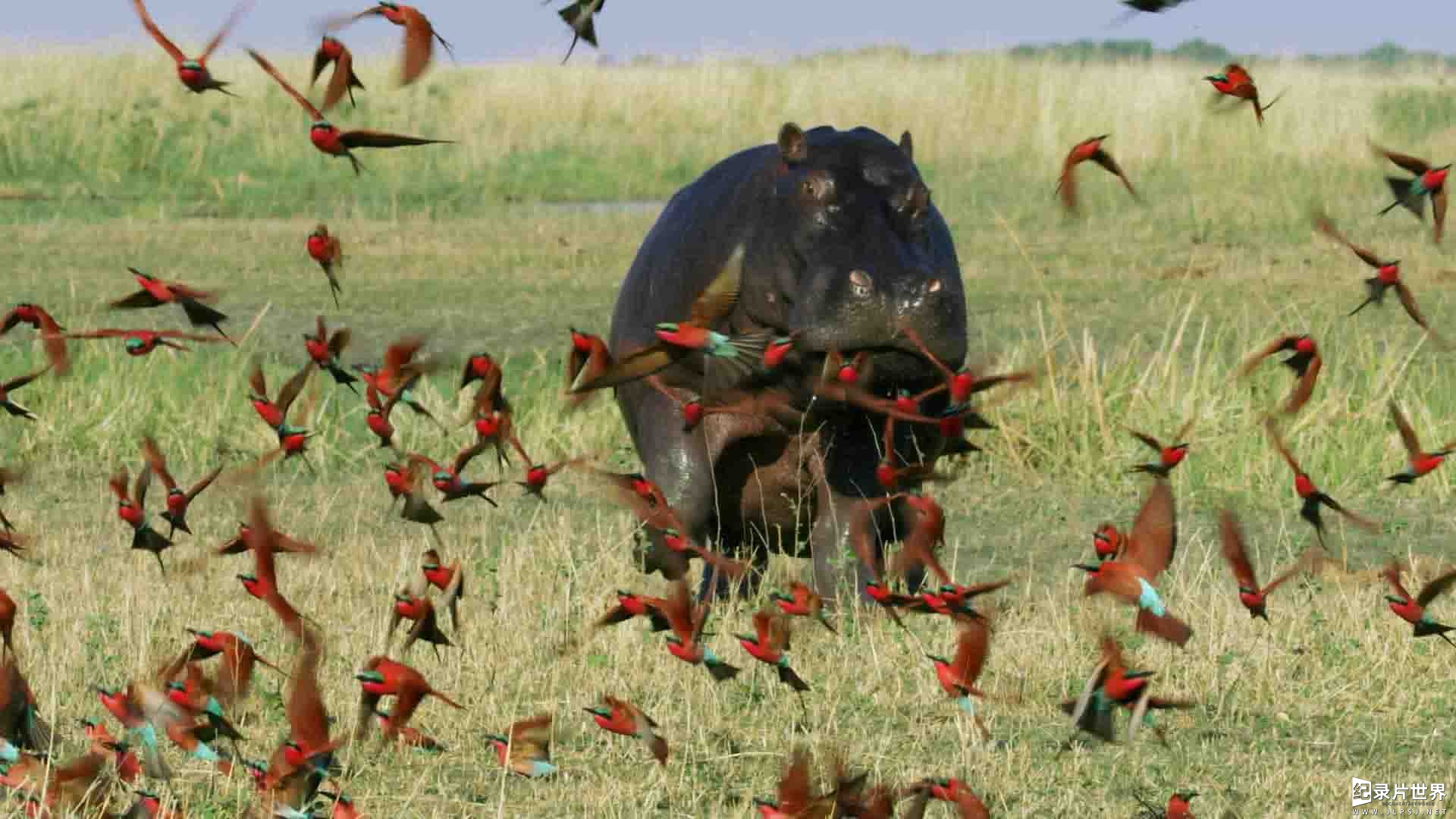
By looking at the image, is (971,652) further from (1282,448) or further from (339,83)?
(339,83)

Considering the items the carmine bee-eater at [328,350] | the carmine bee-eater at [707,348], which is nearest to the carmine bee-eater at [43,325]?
the carmine bee-eater at [328,350]

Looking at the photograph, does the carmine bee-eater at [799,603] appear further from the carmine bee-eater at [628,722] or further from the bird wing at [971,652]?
the carmine bee-eater at [628,722]

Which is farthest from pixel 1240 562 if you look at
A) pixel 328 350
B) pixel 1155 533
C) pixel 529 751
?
pixel 328 350

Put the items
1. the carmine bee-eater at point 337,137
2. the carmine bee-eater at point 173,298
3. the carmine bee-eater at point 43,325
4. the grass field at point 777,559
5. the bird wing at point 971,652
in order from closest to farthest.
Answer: the carmine bee-eater at point 337,137 → the carmine bee-eater at point 173,298 → the carmine bee-eater at point 43,325 → the bird wing at point 971,652 → the grass field at point 777,559

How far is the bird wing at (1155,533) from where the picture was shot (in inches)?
181

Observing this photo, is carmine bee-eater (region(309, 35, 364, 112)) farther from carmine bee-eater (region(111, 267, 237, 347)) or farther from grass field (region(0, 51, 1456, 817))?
grass field (region(0, 51, 1456, 817))

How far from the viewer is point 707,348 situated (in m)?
4.13

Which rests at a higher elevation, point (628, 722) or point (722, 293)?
point (722, 293)

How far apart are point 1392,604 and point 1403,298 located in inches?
34.2

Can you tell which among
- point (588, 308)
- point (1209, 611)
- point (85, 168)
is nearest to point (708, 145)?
point (85, 168)

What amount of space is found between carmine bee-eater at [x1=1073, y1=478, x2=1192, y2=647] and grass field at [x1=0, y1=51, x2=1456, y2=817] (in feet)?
1.20

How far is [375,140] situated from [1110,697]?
5.79 feet

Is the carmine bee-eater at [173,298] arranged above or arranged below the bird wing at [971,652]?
above

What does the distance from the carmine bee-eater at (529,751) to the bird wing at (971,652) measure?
0.91 meters
